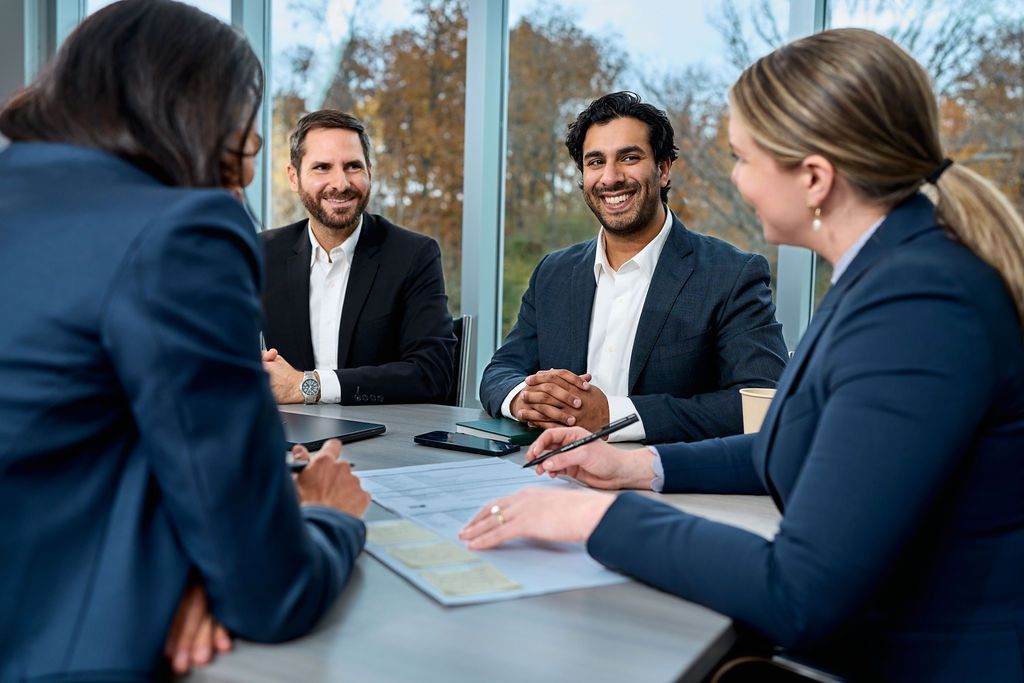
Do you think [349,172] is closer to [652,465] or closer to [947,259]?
[652,465]

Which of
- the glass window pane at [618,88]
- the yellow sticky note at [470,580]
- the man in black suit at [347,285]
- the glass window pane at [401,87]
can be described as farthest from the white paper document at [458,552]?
the glass window pane at [401,87]

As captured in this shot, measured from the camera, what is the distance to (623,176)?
2.78 metres

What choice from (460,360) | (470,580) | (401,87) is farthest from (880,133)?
(401,87)

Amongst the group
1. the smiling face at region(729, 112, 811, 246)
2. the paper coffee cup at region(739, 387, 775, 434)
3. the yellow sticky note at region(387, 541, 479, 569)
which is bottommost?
the yellow sticky note at region(387, 541, 479, 569)

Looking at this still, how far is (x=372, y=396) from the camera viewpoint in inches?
100

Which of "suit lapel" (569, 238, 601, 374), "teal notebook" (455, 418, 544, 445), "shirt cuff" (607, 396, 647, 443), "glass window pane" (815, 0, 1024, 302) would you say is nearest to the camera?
"teal notebook" (455, 418, 544, 445)

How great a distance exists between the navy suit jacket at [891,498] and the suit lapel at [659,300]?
1.27m

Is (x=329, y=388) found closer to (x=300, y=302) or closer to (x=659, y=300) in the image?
(x=300, y=302)

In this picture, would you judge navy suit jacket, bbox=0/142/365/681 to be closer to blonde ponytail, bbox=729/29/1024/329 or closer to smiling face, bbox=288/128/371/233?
blonde ponytail, bbox=729/29/1024/329

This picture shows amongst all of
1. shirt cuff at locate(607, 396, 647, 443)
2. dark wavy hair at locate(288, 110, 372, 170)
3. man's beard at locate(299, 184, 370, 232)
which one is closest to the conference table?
shirt cuff at locate(607, 396, 647, 443)

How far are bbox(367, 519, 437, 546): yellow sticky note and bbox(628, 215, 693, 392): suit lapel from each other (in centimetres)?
132

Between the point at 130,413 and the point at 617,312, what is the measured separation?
1982mm

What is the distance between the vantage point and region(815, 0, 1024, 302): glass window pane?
301cm

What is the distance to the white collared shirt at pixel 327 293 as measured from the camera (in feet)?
10.3
